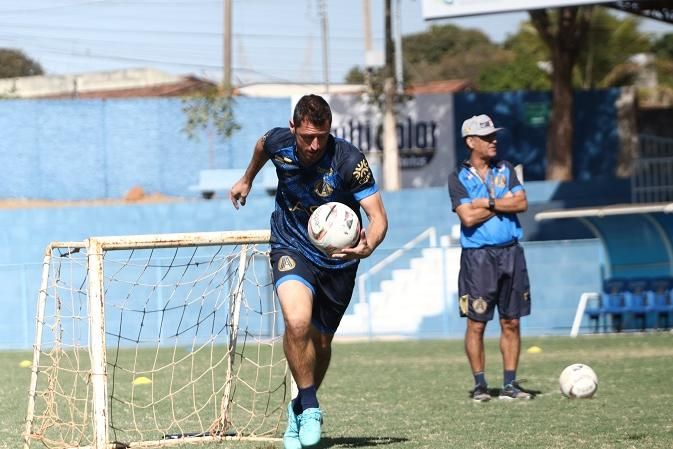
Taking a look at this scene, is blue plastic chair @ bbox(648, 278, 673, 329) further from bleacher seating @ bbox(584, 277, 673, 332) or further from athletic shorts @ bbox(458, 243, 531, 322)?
athletic shorts @ bbox(458, 243, 531, 322)

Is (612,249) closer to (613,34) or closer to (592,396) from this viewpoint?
(592,396)

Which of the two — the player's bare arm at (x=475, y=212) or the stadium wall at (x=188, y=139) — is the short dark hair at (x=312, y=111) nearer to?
the player's bare arm at (x=475, y=212)

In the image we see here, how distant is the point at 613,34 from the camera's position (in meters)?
45.5

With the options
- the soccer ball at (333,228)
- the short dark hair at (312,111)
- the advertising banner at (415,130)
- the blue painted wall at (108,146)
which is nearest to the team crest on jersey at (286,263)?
the soccer ball at (333,228)

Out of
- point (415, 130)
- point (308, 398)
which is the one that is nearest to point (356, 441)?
point (308, 398)

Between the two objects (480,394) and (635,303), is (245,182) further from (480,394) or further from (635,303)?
(635,303)

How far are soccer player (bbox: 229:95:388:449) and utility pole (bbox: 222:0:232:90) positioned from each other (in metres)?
27.9

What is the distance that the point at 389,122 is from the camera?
32094mm

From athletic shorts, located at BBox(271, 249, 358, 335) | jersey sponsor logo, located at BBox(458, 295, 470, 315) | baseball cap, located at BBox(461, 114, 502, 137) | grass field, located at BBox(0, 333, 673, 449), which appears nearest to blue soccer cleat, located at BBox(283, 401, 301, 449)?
grass field, located at BBox(0, 333, 673, 449)

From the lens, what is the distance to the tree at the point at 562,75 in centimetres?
3055

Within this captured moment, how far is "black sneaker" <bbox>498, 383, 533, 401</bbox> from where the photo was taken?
9.82 m

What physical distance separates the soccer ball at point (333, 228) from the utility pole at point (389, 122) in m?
24.8

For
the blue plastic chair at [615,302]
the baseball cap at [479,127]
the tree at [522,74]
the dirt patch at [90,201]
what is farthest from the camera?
the tree at [522,74]

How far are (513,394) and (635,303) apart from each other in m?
10.6
